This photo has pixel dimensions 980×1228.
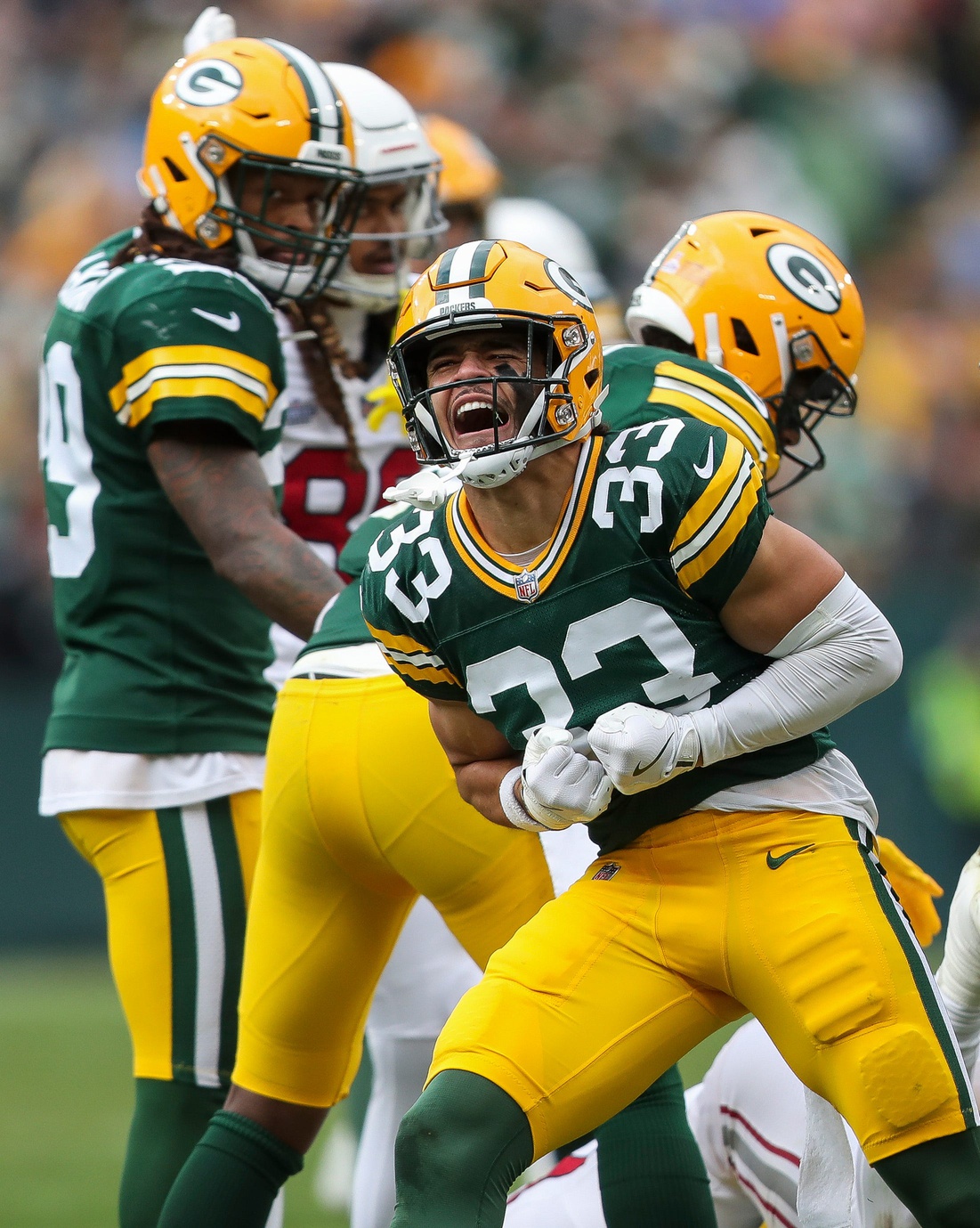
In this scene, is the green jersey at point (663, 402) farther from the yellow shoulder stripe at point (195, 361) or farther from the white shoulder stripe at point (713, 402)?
the yellow shoulder stripe at point (195, 361)

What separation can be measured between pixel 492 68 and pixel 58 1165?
7.48 m

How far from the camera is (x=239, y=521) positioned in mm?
3189

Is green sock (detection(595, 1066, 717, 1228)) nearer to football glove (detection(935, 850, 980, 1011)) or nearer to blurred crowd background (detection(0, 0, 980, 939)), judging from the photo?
football glove (detection(935, 850, 980, 1011))

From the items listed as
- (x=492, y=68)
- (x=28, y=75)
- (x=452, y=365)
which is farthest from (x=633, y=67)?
(x=452, y=365)

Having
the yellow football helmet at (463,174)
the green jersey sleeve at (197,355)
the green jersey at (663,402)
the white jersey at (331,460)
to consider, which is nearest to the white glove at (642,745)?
the green jersey at (663,402)

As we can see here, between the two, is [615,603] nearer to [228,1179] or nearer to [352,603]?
[352,603]

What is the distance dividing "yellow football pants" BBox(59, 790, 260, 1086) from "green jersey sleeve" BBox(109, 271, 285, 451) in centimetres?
72

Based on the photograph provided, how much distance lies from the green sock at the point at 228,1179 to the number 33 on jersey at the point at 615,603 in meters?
0.84

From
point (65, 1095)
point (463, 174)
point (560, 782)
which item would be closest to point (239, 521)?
point (560, 782)

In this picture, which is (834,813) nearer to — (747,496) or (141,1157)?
(747,496)

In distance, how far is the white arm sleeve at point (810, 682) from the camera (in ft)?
8.14

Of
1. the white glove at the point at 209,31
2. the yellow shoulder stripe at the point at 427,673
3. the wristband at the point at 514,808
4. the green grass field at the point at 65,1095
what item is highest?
the white glove at the point at 209,31

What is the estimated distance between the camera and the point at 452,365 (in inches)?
103

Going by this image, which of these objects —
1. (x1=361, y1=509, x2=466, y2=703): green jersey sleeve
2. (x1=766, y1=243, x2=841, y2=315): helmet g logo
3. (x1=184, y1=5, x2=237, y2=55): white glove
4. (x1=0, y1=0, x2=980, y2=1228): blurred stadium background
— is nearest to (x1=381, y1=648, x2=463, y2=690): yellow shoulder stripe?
(x1=361, y1=509, x2=466, y2=703): green jersey sleeve
